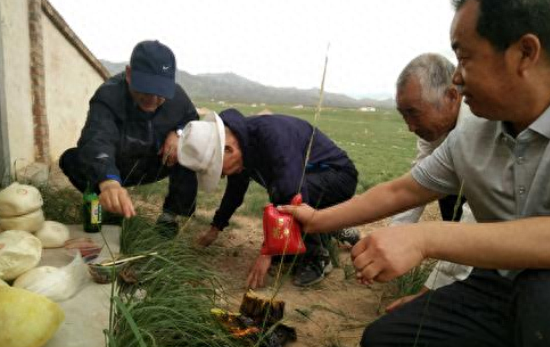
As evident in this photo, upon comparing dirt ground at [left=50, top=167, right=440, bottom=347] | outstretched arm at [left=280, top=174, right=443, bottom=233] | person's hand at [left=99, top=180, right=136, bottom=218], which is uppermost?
outstretched arm at [left=280, top=174, right=443, bottom=233]

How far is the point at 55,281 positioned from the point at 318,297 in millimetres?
1560

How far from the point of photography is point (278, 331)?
2199mm

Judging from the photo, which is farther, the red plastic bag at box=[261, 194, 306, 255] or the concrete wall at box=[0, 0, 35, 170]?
the concrete wall at box=[0, 0, 35, 170]

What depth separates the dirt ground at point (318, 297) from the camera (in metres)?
2.41

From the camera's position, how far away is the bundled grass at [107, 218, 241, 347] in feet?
5.54

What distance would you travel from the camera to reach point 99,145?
2.88 m

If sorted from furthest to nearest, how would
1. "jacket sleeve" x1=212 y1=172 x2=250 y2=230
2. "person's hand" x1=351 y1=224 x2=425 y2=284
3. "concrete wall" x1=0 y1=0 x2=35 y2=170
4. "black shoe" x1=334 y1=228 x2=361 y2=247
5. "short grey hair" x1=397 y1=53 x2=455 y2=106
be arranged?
1. "concrete wall" x1=0 y1=0 x2=35 y2=170
2. "black shoe" x1=334 y1=228 x2=361 y2=247
3. "jacket sleeve" x1=212 y1=172 x2=250 y2=230
4. "short grey hair" x1=397 y1=53 x2=455 y2=106
5. "person's hand" x1=351 y1=224 x2=425 y2=284

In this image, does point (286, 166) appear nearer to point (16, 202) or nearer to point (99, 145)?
point (99, 145)

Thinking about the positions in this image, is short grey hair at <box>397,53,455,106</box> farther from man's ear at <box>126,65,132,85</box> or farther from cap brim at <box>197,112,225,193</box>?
man's ear at <box>126,65,132,85</box>

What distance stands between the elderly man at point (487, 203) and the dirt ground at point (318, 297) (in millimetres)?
623

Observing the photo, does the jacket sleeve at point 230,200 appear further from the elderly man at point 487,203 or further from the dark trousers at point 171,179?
the elderly man at point 487,203

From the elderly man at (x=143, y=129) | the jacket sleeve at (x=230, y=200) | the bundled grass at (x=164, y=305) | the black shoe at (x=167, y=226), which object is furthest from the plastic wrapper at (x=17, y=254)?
the jacket sleeve at (x=230, y=200)

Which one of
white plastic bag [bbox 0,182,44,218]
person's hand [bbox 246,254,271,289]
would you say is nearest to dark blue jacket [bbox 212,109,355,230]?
person's hand [bbox 246,254,271,289]

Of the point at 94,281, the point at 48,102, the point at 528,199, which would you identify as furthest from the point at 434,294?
the point at 48,102
